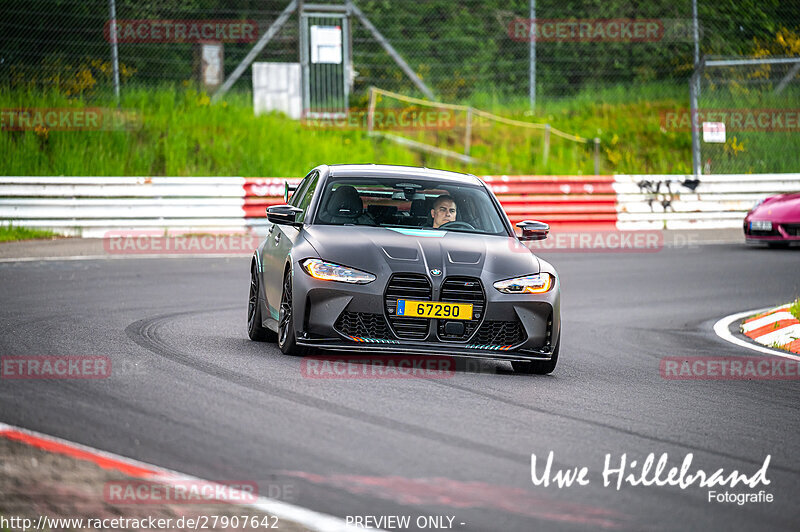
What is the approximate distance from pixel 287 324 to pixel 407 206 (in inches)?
57.5

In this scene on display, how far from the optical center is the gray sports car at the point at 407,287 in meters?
8.38

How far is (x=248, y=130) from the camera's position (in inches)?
1000

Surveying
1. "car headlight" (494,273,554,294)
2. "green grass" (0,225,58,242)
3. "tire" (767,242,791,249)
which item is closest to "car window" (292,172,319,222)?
"car headlight" (494,273,554,294)

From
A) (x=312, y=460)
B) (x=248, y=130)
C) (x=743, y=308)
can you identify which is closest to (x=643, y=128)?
(x=248, y=130)

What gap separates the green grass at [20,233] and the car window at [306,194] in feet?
31.5

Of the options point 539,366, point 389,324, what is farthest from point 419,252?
point 539,366

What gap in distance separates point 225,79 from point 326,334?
63.4 feet

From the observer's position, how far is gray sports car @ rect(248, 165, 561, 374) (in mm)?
8383

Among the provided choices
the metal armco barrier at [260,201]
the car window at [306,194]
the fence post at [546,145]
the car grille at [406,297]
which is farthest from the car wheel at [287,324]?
the fence post at [546,145]

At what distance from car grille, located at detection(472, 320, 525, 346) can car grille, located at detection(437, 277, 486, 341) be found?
7cm

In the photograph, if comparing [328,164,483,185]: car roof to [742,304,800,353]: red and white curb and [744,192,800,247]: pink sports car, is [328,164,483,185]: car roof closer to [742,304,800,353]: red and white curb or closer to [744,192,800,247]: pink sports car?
[742,304,800,353]: red and white curb

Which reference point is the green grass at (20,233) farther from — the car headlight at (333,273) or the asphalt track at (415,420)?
the car headlight at (333,273)

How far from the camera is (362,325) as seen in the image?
8.38 metres

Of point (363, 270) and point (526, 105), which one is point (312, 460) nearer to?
point (363, 270)
